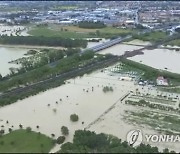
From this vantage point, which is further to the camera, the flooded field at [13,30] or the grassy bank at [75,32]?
the flooded field at [13,30]

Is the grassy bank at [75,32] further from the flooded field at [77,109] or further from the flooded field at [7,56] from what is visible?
the flooded field at [77,109]

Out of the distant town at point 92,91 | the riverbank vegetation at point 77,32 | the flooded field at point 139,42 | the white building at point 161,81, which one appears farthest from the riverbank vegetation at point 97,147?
the riverbank vegetation at point 77,32

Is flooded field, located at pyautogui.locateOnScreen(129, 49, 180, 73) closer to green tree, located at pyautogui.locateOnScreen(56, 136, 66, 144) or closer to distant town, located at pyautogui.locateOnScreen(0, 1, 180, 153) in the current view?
distant town, located at pyautogui.locateOnScreen(0, 1, 180, 153)

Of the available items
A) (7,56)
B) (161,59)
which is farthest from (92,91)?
(7,56)

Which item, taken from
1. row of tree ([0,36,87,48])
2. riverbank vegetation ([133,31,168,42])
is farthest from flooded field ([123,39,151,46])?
row of tree ([0,36,87,48])

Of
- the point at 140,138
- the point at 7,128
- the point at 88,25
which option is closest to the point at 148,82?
the point at 140,138

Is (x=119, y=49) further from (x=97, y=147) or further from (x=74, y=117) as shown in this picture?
(x=97, y=147)

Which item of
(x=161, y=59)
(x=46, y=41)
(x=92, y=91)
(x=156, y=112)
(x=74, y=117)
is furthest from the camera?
(x=46, y=41)
